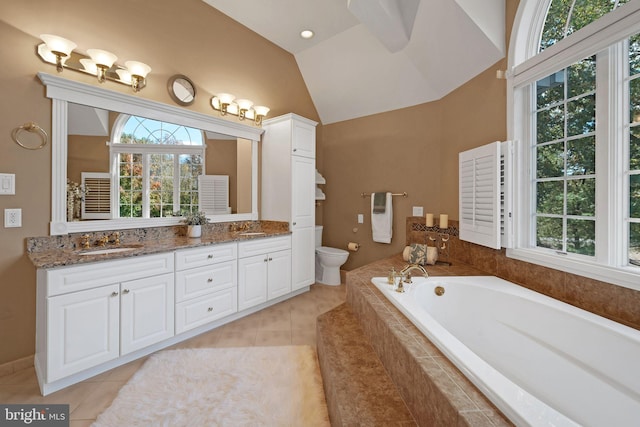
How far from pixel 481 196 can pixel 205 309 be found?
8.70 feet

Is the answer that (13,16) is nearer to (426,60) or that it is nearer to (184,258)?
(184,258)

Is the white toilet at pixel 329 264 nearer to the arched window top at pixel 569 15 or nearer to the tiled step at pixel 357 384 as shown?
the tiled step at pixel 357 384

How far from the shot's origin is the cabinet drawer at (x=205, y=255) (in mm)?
2248

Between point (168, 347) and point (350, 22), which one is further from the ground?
point (350, 22)

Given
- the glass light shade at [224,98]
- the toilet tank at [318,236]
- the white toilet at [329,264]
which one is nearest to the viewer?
the glass light shade at [224,98]

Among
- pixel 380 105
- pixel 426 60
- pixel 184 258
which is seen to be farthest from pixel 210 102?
pixel 426 60

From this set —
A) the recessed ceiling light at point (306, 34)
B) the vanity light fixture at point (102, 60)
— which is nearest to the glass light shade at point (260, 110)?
the recessed ceiling light at point (306, 34)

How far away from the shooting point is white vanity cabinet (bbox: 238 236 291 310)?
2.74m

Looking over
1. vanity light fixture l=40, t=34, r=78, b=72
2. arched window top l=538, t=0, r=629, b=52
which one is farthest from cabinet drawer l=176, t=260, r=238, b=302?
arched window top l=538, t=0, r=629, b=52

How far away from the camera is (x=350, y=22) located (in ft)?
10.2

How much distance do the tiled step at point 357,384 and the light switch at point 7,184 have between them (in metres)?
2.34

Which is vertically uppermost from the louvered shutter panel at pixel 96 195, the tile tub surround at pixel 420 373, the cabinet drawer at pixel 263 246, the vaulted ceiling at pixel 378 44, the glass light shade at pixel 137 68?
the vaulted ceiling at pixel 378 44

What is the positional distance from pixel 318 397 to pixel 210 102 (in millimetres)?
3008

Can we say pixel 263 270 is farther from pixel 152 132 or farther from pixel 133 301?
pixel 152 132
